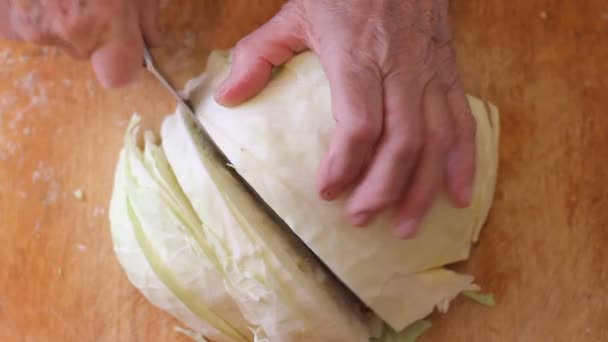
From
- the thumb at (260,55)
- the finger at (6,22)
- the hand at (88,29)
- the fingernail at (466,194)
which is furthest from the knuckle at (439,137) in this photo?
the finger at (6,22)

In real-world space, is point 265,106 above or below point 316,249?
above

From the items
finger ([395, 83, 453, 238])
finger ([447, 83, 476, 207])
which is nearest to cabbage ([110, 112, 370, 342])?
finger ([395, 83, 453, 238])

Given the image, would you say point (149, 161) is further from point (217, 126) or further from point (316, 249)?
point (316, 249)

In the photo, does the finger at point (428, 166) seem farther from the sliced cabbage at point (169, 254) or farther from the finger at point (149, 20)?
the finger at point (149, 20)

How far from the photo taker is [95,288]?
1517mm

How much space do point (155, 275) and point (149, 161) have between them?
26cm

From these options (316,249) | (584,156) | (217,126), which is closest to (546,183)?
(584,156)

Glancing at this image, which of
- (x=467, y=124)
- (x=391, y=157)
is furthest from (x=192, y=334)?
(x=467, y=124)

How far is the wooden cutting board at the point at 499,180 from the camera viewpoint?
146 cm

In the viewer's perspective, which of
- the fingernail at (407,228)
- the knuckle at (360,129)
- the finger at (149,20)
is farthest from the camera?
the finger at (149,20)

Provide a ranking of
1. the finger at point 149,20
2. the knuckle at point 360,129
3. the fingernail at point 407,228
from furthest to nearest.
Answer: the finger at point 149,20
the fingernail at point 407,228
the knuckle at point 360,129

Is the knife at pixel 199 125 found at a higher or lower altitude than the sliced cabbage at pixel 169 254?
higher

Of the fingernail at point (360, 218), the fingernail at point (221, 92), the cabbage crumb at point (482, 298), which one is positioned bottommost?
the cabbage crumb at point (482, 298)

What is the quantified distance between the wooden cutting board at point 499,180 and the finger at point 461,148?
9.3 inches
